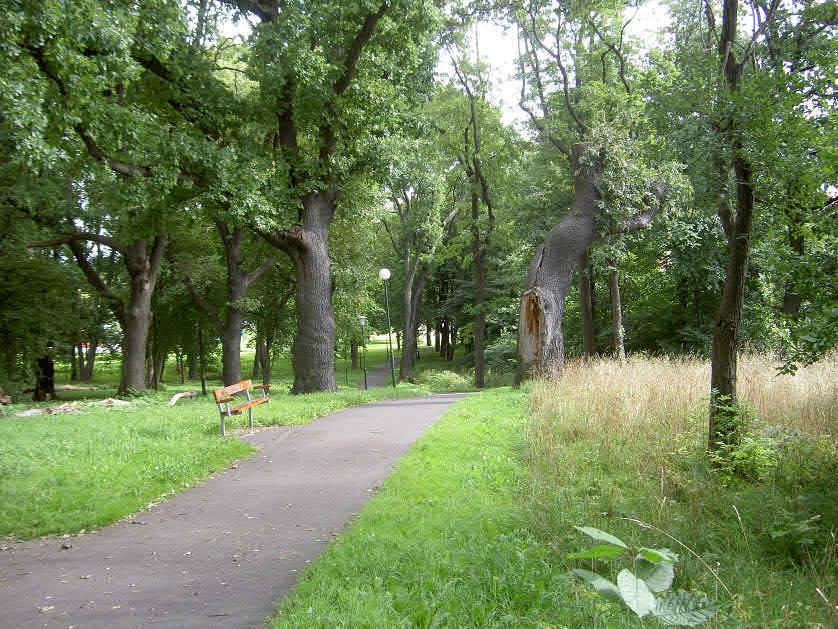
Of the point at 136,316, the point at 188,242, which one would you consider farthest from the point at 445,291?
the point at 136,316

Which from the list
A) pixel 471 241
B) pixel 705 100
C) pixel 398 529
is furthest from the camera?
pixel 471 241

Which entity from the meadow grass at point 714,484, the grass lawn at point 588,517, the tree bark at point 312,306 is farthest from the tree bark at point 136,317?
the meadow grass at point 714,484

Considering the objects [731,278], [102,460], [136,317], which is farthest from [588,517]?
[136,317]

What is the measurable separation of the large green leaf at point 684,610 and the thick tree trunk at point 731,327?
17.3ft

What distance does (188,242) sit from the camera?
25.6 metres

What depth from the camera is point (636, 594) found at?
1.50m

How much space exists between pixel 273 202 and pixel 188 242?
11863 mm

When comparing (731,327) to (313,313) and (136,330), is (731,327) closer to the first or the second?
(313,313)

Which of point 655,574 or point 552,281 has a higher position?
point 552,281

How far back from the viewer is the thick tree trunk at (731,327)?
6.45 meters

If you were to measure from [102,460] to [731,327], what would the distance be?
311 inches

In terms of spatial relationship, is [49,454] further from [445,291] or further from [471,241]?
[445,291]

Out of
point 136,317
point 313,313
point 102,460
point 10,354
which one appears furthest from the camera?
point 10,354

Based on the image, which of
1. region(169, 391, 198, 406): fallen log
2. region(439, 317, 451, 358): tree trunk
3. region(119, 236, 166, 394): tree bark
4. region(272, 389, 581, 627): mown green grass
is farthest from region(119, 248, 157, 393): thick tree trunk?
region(439, 317, 451, 358): tree trunk
